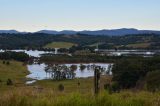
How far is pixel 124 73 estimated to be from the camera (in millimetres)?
76125

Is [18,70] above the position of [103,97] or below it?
below

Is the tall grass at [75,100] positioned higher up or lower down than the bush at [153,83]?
higher up

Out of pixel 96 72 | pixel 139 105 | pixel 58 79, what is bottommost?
pixel 58 79

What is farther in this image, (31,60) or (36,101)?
(31,60)

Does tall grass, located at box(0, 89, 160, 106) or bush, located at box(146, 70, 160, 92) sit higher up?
tall grass, located at box(0, 89, 160, 106)

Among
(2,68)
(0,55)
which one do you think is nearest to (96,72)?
(2,68)

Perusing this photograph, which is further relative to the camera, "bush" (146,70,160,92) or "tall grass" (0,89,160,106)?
"bush" (146,70,160,92)

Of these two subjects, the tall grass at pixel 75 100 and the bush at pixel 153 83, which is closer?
the tall grass at pixel 75 100

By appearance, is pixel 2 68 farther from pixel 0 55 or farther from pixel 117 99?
pixel 117 99

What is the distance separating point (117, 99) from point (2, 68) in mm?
133241

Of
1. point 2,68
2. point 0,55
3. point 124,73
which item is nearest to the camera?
point 124,73

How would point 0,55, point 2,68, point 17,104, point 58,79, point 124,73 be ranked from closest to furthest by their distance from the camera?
1. point 17,104
2. point 124,73
3. point 58,79
4. point 2,68
5. point 0,55

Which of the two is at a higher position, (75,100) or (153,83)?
(75,100)

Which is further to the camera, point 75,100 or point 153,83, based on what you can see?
point 153,83
